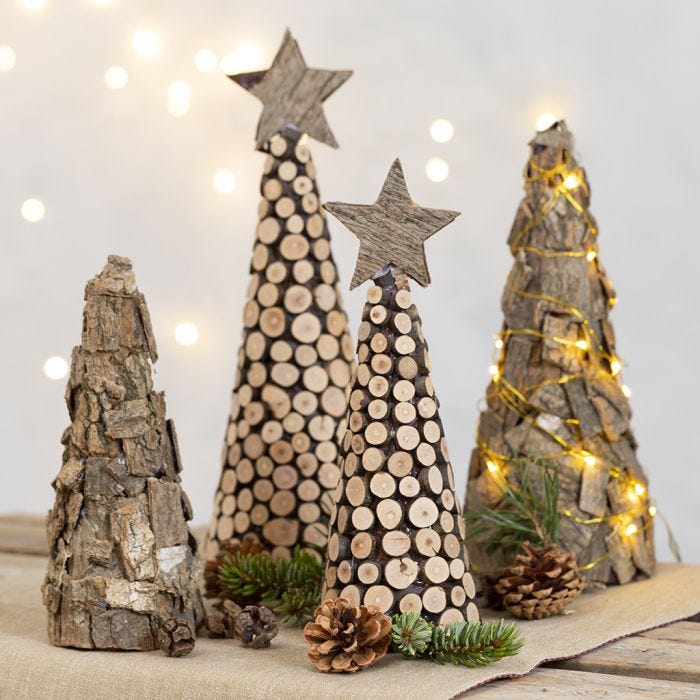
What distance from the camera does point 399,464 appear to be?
79cm

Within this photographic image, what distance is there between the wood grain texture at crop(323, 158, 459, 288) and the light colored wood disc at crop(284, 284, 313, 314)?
0.68ft

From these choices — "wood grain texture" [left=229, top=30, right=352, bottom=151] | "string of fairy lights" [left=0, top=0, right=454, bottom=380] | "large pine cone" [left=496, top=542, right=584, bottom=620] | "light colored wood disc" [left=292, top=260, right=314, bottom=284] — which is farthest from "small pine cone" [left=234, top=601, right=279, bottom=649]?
"string of fairy lights" [left=0, top=0, right=454, bottom=380]

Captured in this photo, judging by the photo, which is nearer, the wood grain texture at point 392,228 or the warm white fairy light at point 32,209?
the wood grain texture at point 392,228

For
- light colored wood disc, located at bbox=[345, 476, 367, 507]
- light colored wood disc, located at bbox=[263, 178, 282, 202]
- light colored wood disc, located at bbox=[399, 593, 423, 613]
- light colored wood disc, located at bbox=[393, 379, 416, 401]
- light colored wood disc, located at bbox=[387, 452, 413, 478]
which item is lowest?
light colored wood disc, located at bbox=[399, 593, 423, 613]

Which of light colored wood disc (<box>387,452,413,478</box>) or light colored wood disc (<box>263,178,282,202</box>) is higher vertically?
light colored wood disc (<box>263,178,282,202</box>)

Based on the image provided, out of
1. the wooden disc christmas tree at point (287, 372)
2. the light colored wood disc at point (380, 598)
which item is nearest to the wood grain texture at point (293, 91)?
the wooden disc christmas tree at point (287, 372)

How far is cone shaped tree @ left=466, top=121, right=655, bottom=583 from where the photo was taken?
1.00 meters

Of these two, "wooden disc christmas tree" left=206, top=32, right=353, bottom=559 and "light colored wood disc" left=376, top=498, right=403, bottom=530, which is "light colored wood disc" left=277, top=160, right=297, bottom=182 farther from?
"light colored wood disc" left=376, top=498, right=403, bottom=530

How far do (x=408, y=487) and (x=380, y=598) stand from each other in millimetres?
79

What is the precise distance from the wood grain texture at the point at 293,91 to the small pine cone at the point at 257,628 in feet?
1.48

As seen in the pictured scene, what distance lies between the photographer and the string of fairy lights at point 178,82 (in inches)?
54.3

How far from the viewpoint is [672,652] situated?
80 cm

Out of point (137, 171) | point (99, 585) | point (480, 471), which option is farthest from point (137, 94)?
point (99, 585)

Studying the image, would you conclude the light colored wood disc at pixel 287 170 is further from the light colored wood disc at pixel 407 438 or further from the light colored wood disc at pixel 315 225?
the light colored wood disc at pixel 407 438
